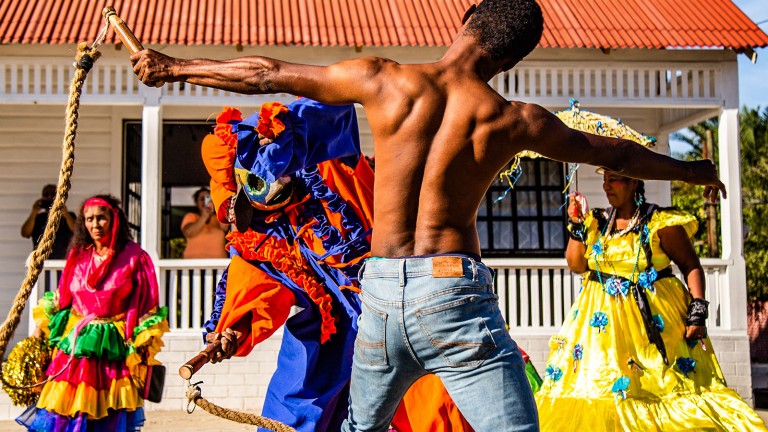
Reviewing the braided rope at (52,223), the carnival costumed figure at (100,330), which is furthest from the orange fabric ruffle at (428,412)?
the carnival costumed figure at (100,330)

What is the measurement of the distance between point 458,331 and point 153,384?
13.9ft

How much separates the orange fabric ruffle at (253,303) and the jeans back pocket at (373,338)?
4.30 ft

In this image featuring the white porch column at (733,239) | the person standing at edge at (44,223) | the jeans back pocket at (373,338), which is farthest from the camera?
the person standing at edge at (44,223)

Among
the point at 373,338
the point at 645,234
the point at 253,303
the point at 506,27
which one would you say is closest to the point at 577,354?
the point at 645,234

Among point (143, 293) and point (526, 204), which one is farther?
point (526, 204)

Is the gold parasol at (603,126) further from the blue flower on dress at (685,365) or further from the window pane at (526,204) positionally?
the window pane at (526,204)

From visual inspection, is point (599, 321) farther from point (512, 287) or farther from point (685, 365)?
point (512, 287)

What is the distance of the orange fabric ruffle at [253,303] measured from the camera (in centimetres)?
468

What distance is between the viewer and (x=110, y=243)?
711cm

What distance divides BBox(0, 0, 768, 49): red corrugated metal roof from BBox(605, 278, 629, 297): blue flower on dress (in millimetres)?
4998

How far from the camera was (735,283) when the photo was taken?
11.4 metres

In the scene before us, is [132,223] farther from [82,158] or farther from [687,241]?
[687,241]

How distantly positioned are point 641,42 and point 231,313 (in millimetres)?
7839

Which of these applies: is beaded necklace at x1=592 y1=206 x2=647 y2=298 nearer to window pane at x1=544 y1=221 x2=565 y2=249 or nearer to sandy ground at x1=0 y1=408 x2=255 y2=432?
sandy ground at x1=0 y1=408 x2=255 y2=432
